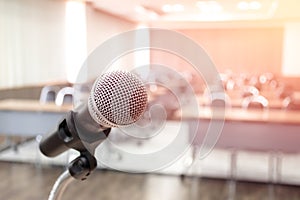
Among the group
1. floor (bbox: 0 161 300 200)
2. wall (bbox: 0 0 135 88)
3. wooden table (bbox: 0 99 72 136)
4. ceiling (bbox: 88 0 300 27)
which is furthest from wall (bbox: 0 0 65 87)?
floor (bbox: 0 161 300 200)

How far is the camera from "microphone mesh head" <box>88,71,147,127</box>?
571 millimetres

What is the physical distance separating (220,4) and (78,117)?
7532mm

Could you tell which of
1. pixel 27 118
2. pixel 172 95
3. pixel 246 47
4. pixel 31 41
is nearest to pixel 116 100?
pixel 172 95

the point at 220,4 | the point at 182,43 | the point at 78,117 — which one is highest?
the point at 220,4

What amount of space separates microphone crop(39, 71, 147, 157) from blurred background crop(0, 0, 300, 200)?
14 centimetres

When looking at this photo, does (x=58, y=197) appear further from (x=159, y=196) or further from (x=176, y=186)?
(x=176, y=186)

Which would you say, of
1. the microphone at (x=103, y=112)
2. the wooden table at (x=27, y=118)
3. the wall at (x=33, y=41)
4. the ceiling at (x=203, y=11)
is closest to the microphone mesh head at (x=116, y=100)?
the microphone at (x=103, y=112)

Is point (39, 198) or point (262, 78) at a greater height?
point (262, 78)

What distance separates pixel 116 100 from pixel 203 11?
892cm

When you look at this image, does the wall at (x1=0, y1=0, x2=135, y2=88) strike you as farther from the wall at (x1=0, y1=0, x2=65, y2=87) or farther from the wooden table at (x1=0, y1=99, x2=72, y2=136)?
the wooden table at (x1=0, y1=99, x2=72, y2=136)

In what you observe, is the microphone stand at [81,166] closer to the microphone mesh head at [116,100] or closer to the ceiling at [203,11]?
the microphone mesh head at [116,100]

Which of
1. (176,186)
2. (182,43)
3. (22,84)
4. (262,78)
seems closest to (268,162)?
(176,186)

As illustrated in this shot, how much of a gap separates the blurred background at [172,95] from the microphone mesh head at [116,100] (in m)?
0.17

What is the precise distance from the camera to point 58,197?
2.26 feet
